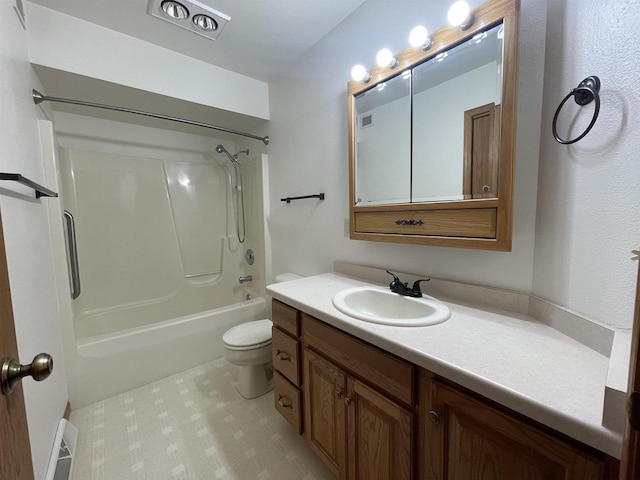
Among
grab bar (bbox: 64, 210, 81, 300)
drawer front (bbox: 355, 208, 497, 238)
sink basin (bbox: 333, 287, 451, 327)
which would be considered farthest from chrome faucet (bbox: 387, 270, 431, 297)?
grab bar (bbox: 64, 210, 81, 300)

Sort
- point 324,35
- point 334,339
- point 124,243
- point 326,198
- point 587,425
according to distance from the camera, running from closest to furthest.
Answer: point 587,425 < point 334,339 < point 324,35 < point 326,198 < point 124,243

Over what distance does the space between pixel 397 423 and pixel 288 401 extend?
76 cm

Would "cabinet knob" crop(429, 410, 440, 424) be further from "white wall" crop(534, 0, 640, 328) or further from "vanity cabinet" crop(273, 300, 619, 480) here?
"white wall" crop(534, 0, 640, 328)

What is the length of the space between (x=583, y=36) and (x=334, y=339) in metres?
1.28

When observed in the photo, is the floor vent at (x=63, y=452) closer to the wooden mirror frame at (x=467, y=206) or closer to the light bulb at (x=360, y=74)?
the wooden mirror frame at (x=467, y=206)

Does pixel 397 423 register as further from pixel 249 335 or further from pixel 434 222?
pixel 249 335

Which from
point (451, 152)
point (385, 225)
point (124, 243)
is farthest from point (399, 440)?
point (124, 243)

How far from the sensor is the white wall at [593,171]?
70cm

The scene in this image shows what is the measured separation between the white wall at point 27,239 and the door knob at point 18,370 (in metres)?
0.65

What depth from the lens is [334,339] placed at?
3.51 feet

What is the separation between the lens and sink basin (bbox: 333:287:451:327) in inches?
38.8

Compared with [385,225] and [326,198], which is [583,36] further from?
[326,198]

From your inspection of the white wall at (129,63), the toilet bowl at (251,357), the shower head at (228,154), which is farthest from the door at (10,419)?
the shower head at (228,154)

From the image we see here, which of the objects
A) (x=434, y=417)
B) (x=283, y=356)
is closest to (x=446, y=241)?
(x=434, y=417)
